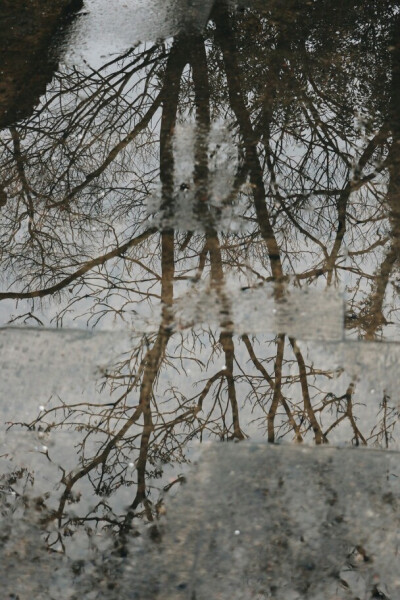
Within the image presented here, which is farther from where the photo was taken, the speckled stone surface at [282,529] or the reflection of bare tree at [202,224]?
the reflection of bare tree at [202,224]

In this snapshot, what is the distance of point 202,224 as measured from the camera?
1.57 m

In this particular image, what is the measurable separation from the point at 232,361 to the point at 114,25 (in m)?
1.64

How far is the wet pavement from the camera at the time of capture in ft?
3.40

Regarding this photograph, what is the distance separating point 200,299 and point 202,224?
0.25 m

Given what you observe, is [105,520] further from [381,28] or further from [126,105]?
[381,28]

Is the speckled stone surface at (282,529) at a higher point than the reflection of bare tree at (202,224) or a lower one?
lower

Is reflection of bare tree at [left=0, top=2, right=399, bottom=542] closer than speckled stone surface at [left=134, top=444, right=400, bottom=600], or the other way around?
speckled stone surface at [left=134, top=444, right=400, bottom=600]

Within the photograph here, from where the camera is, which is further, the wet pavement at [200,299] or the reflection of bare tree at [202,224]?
the reflection of bare tree at [202,224]

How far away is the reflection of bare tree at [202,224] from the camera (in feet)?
4.04

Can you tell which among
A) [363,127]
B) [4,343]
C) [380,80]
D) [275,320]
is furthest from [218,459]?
[380,80]

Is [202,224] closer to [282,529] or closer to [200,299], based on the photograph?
[200,299]

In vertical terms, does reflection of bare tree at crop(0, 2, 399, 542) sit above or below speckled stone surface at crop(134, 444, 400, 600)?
above

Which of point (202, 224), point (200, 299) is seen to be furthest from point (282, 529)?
point (202, 224)

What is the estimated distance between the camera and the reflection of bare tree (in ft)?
4.04
